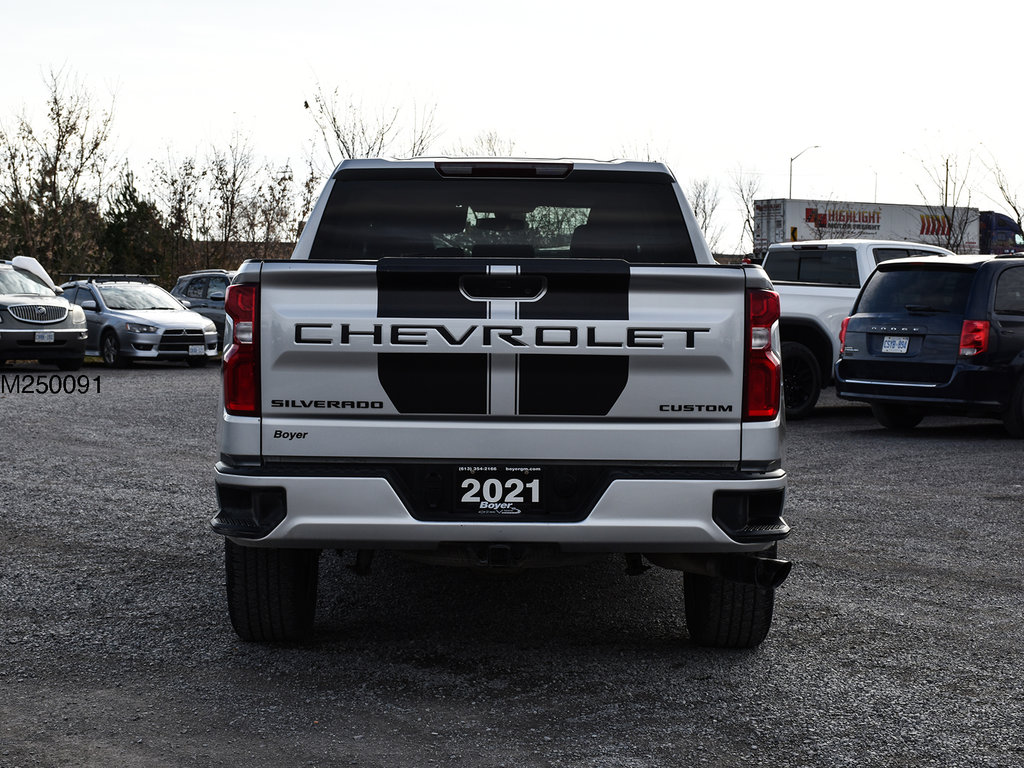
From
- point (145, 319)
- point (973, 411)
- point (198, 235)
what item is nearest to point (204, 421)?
point (973, 411)

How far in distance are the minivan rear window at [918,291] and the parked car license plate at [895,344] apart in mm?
261

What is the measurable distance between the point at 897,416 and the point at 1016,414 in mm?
1665

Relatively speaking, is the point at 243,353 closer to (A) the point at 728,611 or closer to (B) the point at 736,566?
(B) the point at 736,566

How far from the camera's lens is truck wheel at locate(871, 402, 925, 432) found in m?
13.6

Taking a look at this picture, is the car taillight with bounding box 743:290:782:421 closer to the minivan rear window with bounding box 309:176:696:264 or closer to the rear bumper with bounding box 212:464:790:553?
the rear bumper with bounding box 212:464:790:553

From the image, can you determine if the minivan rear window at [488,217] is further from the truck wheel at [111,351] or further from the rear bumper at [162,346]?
the truck wheel at [111,351]

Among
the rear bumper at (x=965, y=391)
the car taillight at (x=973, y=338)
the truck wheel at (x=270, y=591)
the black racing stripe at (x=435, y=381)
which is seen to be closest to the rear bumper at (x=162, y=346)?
the rear bumper at (x=965, y=391)

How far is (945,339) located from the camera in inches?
476

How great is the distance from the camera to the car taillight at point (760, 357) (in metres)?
4.35

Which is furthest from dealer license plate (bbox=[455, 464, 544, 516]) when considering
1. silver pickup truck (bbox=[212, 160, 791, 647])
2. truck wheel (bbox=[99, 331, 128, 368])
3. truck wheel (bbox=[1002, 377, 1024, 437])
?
truck wheel (bbox=[99, 331, 128, 368])

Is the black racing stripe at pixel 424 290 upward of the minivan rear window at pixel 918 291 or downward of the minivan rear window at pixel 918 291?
upward

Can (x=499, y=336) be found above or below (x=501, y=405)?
above

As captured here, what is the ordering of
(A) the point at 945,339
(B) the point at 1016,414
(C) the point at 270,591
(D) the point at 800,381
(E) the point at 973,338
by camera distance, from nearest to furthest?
(C) the point at 270,591
(E) the point at 973,338
(A) the point at 945,339
(B) the point at 1016,414
(D) the point at 800,381

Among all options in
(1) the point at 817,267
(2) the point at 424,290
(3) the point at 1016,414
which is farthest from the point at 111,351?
(2) the point at 424,290
